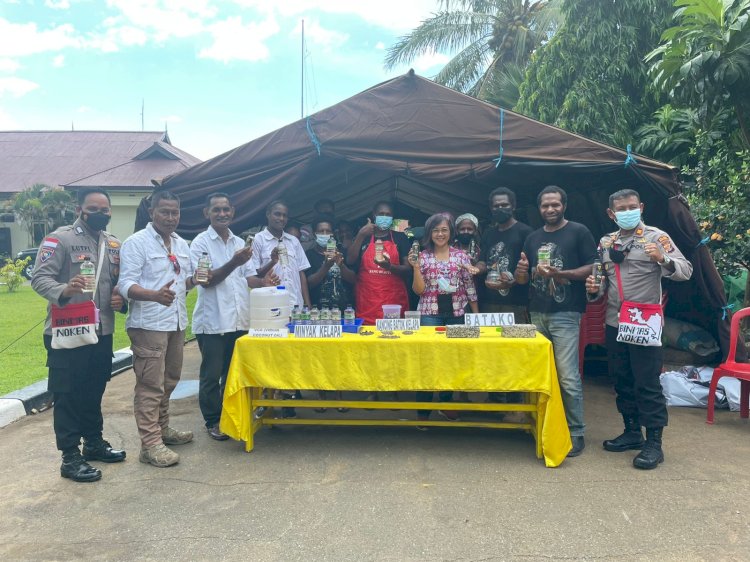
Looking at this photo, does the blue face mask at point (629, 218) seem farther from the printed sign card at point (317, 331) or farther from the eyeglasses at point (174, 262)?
the eyeglasses at point (174, 262)

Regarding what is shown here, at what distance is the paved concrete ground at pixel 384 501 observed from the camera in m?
2.61

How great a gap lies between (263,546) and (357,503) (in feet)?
2.10

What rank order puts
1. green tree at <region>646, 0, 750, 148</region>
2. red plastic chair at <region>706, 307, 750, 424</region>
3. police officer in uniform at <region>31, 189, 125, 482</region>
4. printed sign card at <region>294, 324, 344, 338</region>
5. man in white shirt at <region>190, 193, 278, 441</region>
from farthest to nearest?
1. green tree at <region>646, 0, 750, 148</region>
2. red plastic chair at <region>706, 307, 750, 424</region>
3. man in white shirt at <region>190, 193, 278, 441</region>
4. printed sign card at <region>294, 324, 344, 338</region>
5. police officer in uniform at <region>31, 189, 125, 482</region>

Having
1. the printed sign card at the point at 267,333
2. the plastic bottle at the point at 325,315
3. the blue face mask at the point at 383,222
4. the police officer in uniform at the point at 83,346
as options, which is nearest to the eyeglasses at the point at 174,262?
the police officer in uniform at the point at 83,346

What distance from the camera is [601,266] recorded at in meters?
3.71

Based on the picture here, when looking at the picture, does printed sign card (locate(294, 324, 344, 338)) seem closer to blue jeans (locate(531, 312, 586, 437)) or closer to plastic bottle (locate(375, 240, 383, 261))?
plastic bottle (locate(375, 240, 383, 261))

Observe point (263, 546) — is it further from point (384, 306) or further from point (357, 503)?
point (384, 306)

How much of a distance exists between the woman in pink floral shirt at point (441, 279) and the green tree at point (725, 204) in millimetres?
2757

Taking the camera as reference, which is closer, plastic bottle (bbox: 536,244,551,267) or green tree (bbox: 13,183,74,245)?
plastic bottle (bbox: 536,244,551,267)

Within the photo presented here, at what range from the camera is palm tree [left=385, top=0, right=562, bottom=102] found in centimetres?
1496

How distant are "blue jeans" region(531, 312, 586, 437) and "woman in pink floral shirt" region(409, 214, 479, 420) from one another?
0.78 meters

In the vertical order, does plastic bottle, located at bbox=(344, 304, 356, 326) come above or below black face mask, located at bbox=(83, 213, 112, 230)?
below

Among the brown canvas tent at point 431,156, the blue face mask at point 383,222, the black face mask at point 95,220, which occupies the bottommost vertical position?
the black face mask at point 95,220

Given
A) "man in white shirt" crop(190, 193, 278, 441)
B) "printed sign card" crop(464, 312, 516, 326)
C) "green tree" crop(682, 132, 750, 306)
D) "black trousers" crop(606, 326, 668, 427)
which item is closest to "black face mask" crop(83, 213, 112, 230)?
"man in white shirt" crop(190, 193, 278, 441)
